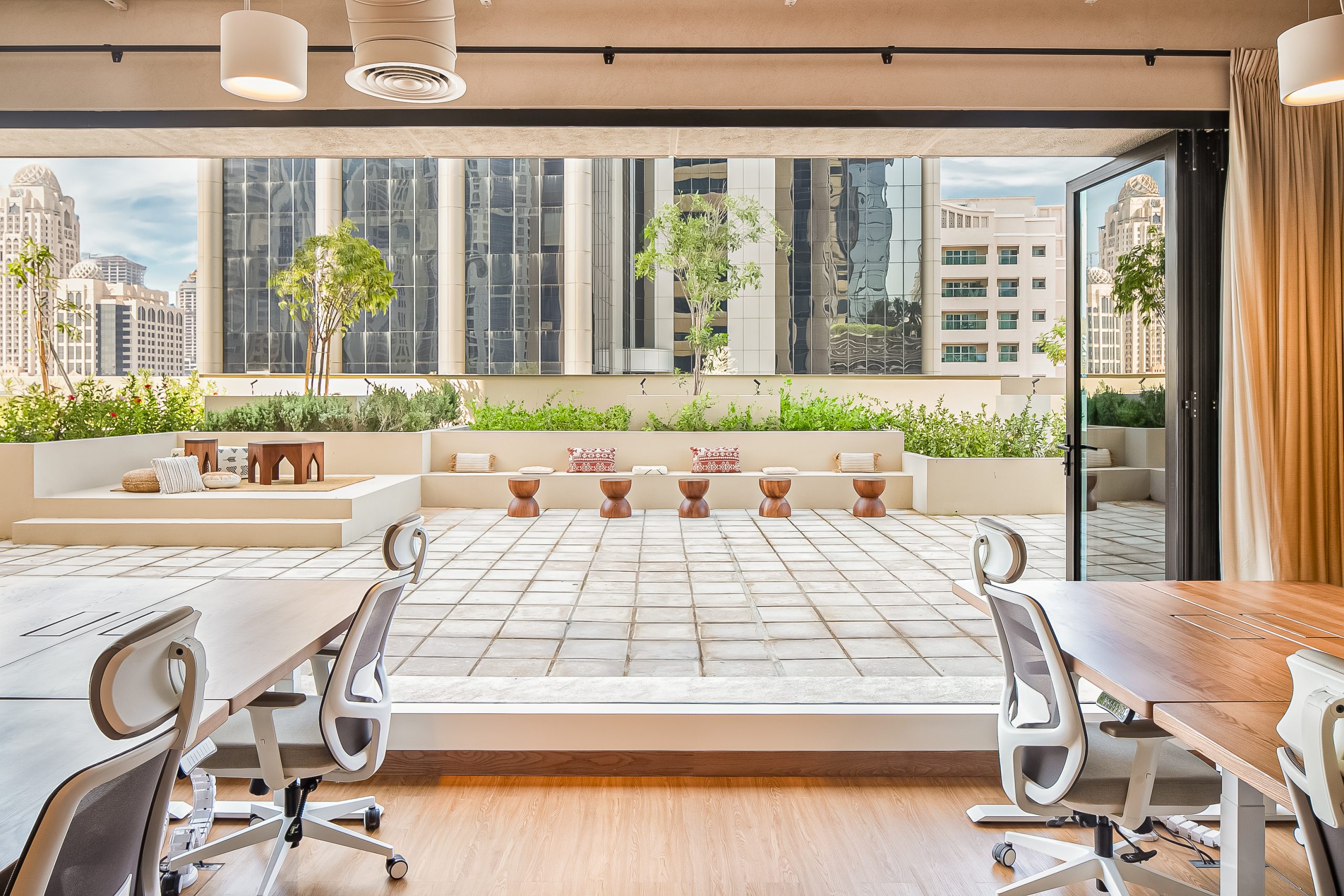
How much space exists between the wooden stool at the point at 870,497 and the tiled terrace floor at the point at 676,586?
188 mm

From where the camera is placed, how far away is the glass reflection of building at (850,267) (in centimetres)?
2077

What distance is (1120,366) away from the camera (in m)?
3.68

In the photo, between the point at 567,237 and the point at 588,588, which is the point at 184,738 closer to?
the point at 588,588

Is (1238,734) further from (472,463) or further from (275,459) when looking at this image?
(472,463)

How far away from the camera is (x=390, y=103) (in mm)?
3258

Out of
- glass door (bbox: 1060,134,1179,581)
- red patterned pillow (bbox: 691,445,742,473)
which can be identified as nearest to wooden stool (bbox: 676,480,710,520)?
red patterned pillow (bbox: 691,445,742,473)

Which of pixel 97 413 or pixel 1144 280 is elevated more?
pixel 1144 280

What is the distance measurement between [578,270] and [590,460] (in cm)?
1129

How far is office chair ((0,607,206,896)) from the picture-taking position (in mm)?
947

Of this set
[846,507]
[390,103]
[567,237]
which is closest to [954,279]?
[567,237]

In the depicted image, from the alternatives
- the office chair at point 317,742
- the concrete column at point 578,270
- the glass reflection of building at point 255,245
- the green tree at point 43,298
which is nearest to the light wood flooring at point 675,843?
the office chair at point 317,742

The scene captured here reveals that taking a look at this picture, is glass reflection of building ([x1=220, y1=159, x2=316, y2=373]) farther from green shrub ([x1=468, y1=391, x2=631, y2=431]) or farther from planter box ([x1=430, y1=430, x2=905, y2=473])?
planter box ([x1=430, y1=430, x2=905, y2=473])

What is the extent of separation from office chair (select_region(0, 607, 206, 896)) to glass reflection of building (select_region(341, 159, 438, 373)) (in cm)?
1939

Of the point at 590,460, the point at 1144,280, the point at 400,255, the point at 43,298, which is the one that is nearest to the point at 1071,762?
the point at 1144,280
